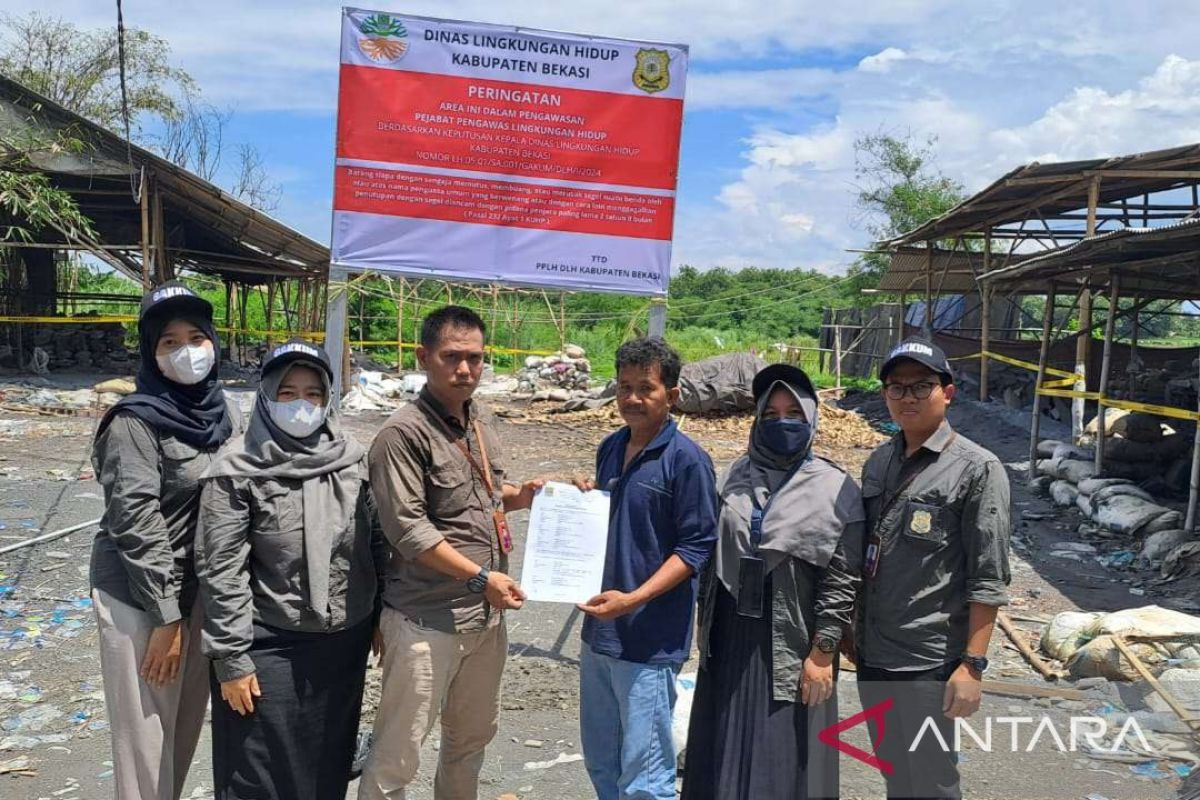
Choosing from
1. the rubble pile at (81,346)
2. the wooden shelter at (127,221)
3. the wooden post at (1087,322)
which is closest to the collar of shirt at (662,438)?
the wooden post at (1087,322)

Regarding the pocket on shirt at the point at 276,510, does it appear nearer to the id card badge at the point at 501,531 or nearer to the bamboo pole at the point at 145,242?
the id card badge at the point at 501,531

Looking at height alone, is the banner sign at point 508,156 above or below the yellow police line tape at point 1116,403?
above

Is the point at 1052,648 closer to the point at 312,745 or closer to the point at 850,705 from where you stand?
the point at 850,705

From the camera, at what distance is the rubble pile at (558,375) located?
18.4 m

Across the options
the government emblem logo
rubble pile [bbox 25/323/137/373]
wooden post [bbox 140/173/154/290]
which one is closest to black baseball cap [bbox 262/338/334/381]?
the government emblem logo

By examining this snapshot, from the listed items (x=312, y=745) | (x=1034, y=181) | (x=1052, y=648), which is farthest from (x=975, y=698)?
(x=1034, y=181)

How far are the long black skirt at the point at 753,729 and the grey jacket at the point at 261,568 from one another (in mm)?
1062

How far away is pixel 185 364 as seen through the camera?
8.50 ft

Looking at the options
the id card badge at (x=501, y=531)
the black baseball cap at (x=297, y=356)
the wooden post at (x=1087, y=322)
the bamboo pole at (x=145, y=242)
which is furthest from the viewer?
the bamboo pole at (x=145, y=242)

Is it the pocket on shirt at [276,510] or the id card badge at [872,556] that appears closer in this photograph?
the pocket on shirt at [276,510]

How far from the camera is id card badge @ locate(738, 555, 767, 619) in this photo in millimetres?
2510

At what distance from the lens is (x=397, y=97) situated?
434cm

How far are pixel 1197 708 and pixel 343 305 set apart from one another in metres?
4.43

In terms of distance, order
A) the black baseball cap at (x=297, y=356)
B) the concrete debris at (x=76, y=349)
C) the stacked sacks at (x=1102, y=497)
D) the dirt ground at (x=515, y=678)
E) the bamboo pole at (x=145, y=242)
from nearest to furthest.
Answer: the black baseball cap at (x=297, y=356)
the dirt ground at (x=515, y=678)
the stacked sacks at (x=1102, y=497)
the bamboo pole at (x=145, y=242)
the concrete debris at (x=76, y=349)
